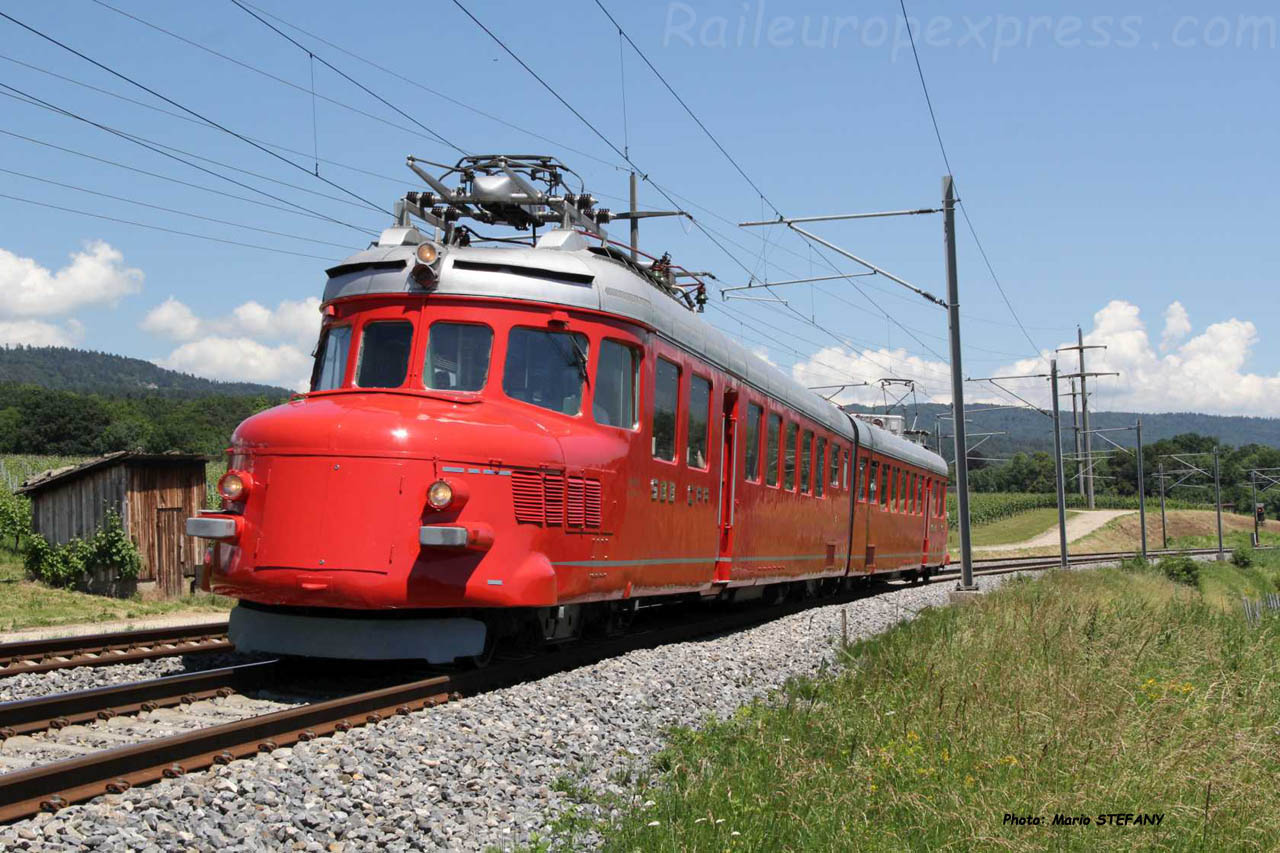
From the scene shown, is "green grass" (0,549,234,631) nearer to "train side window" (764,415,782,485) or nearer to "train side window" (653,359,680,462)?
"train side window" (764,415,782,485)

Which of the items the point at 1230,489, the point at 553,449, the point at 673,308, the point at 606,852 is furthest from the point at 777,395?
the point at 1230,489

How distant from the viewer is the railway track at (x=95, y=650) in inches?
376

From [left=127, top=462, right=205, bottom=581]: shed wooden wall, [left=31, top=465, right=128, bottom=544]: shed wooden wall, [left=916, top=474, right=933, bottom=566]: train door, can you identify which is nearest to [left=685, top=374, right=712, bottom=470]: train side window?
[left=127, top=462, right=205, bottom=581]: shed wooden wall

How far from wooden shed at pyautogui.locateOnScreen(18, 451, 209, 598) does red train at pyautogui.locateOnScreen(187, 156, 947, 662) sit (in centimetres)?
1081

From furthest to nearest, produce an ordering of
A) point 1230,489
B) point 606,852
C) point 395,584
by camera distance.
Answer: point 1230,489
point 395,584
point 606,852

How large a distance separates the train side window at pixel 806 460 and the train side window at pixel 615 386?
22.2 feet

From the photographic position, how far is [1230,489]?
13075cm

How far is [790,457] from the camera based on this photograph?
16.6 meters

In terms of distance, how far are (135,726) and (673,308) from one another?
6608mm

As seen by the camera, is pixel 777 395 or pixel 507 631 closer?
pixel 507 631

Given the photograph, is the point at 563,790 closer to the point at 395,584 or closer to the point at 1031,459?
the point at 395,584

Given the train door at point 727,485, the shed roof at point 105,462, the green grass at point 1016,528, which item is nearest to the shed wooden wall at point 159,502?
the shed roof at point 105,462

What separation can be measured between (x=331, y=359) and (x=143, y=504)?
39.0 ft

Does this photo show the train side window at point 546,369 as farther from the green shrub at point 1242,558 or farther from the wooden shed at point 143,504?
the green shrub at point 1242,558
